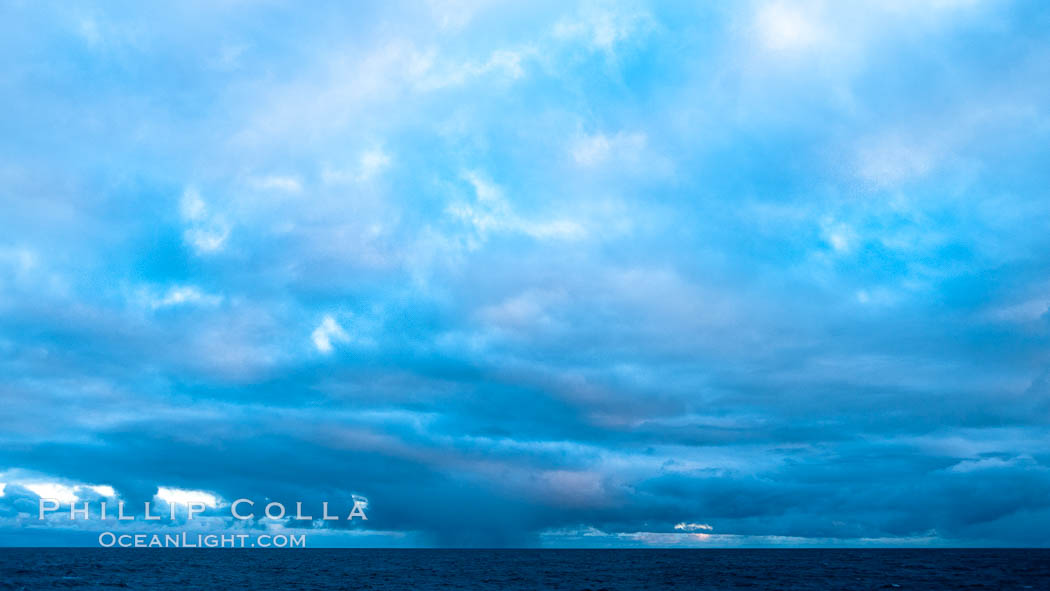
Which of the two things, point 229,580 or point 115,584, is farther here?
point 229,580

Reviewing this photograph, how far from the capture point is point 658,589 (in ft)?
447

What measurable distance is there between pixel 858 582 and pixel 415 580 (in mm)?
88901

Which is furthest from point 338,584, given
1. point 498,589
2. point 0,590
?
point 0,590

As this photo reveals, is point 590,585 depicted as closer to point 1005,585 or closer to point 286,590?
point 286,590

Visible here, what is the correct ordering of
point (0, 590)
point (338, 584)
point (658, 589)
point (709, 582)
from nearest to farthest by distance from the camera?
1. point (0, 590)
2. point (658, 589)
3. point (338, 584)
4. point (709, 582)

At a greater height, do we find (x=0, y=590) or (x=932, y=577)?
(x=0, y=590)

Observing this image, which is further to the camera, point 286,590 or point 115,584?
point 115,584

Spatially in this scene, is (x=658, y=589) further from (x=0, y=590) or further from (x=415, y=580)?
(x=0, y=590)

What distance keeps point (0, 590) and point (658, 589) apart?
357 feet

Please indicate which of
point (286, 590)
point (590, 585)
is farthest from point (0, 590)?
point (590, 585)

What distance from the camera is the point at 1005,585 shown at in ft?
460

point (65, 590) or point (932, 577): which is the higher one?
point (65, 590)

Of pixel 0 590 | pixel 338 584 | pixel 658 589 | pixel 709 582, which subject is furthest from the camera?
pixel 709 582

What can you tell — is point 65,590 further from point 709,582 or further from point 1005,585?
point 1005,585
